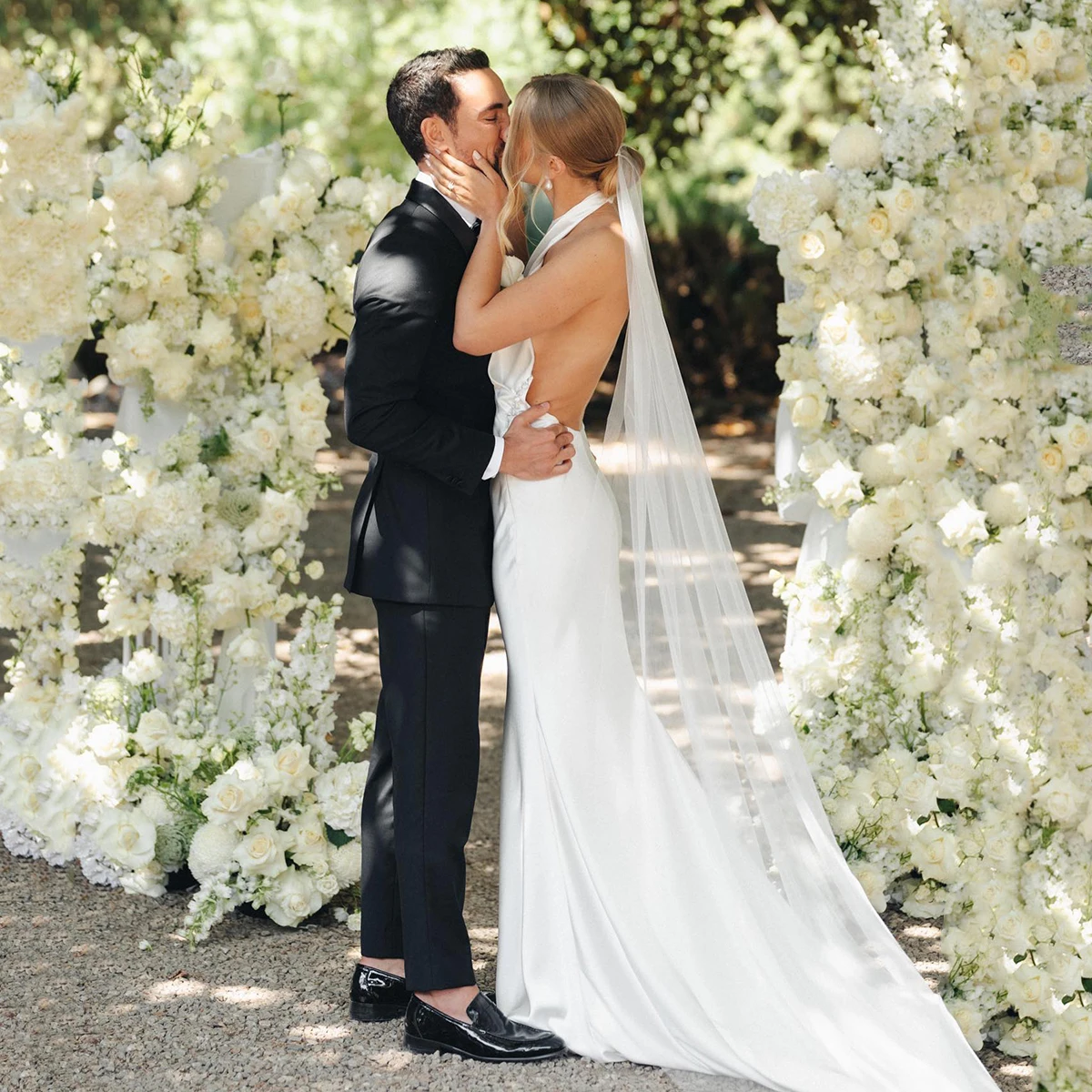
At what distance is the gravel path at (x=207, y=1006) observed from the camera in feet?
10.3

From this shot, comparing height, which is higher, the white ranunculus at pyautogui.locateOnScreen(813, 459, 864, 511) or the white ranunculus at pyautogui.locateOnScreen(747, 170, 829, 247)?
the white ranunculus at pyautogui.locateOnScreen(747, 170, 829, 247)

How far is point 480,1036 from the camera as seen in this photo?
3.19m

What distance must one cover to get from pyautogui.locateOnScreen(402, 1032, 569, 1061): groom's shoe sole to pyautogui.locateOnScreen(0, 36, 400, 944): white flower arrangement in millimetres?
722

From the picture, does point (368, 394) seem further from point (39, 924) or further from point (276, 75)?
point (39, 924)

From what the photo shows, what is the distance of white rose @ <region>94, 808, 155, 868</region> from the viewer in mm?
3930

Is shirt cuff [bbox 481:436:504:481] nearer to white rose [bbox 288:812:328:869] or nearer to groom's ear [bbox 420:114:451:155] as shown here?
groom's ear [bbox 420:114:451:155]

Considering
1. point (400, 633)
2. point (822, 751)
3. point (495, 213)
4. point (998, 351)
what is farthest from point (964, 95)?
point (400, 633)

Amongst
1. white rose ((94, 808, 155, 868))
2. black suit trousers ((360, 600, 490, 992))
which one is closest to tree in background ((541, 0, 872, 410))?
white rose ((94, 808, 155, 868))

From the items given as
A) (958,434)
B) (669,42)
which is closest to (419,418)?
(958,434)

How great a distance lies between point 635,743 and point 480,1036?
0.71 metres

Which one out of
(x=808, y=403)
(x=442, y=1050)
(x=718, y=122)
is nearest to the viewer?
(x=442, y=1050)

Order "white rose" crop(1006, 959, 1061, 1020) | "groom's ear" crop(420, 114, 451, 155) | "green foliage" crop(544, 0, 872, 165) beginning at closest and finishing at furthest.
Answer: "groom's ear" crop(420, 114, 451, 155) → "white rose" crop(1006, 959, 1061, 1020) → "green foliage" crop(544, 0, 872, 165)

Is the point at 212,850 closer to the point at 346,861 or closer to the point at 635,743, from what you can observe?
the point at 346,861

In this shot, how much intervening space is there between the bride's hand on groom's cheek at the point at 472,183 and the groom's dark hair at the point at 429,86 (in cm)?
9
